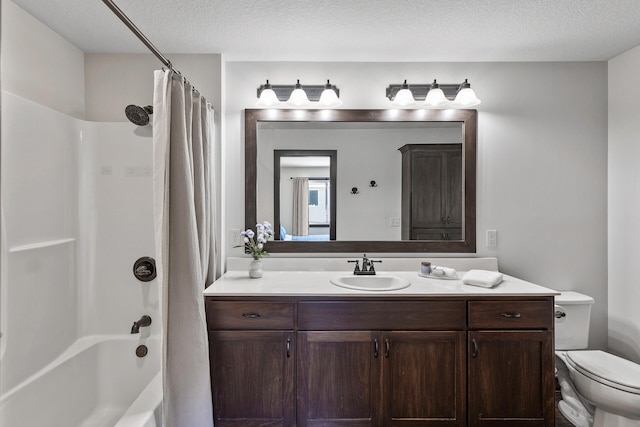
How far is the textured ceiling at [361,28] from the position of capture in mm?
1891

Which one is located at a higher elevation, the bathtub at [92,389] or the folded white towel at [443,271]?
the folded white towel at [443,271]

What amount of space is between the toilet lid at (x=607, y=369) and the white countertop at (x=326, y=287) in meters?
0.41

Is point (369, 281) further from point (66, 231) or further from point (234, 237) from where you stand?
point (66, 231)

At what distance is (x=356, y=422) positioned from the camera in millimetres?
1914

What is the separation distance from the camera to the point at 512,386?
6.28 feet

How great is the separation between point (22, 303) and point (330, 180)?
6.16 ft

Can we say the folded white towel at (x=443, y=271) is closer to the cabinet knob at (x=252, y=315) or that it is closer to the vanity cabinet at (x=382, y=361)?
the vanity cabinet at (x=382, y=361)

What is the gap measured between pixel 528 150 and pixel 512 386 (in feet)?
5.10

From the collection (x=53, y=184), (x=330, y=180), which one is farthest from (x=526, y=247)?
(x=53, y=184)

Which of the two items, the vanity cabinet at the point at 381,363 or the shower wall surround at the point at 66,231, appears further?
the vanity cabinet at the point at 381,363

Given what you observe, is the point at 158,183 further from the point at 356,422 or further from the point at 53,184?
the point at 356,422

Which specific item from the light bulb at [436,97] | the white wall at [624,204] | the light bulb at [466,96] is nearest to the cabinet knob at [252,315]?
the light bulb at [436,97]

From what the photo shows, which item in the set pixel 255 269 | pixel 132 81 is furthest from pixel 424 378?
pixel 132 81

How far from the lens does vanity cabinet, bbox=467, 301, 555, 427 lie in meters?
1.91
